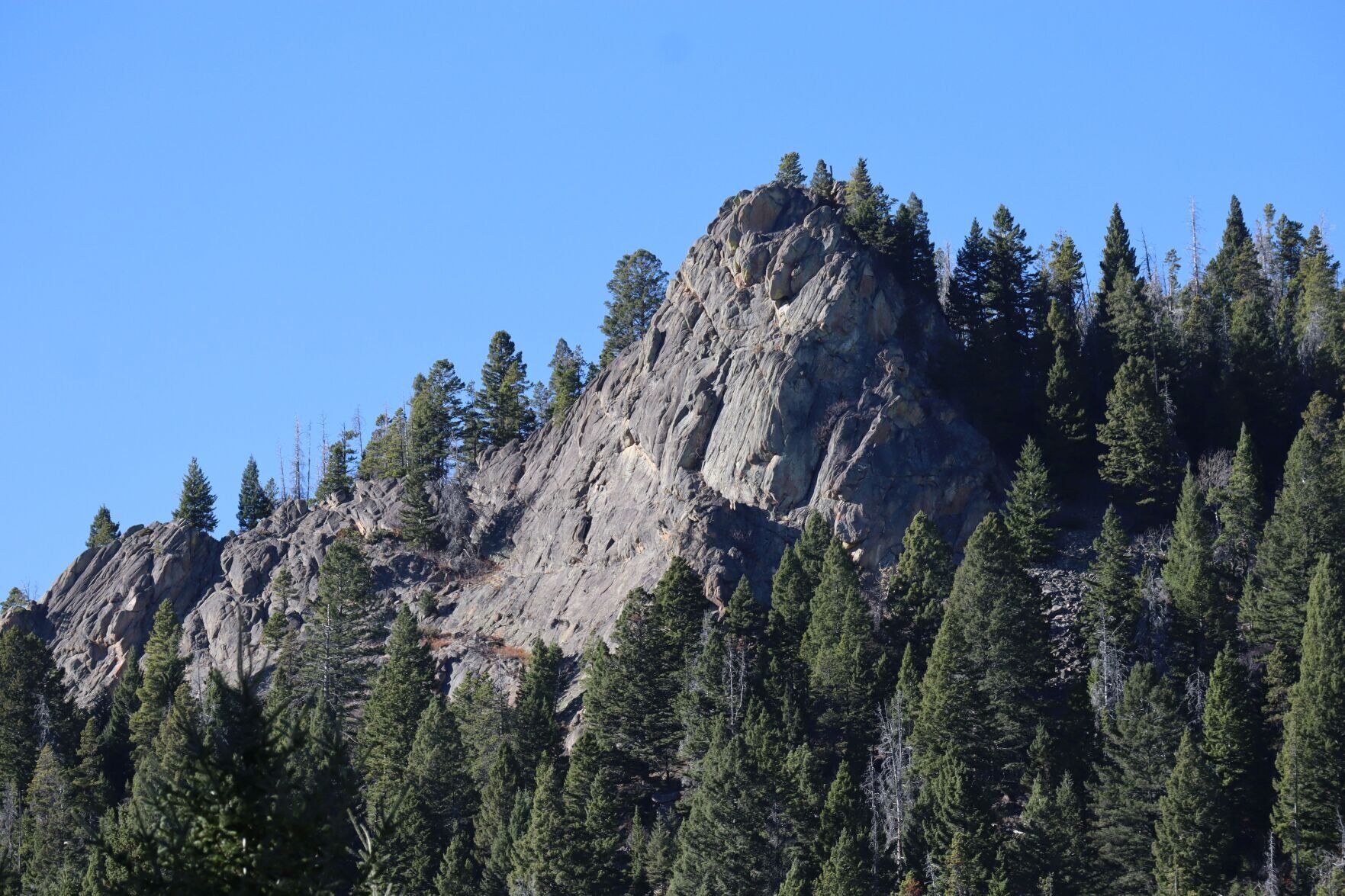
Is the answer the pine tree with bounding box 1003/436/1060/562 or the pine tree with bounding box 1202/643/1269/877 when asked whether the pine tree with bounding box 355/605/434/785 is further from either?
the pine tree with bounding box 1202/643/1269/877

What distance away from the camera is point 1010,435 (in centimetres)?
9112

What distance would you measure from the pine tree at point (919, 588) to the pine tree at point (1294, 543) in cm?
1276

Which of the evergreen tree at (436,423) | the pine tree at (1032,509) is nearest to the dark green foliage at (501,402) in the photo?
the evergreen tree at (436,423)

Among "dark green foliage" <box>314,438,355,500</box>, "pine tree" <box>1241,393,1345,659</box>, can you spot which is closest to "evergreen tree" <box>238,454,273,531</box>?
"dark green foliage" <box>314,438,355,500</box>

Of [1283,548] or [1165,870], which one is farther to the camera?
[1283,548]

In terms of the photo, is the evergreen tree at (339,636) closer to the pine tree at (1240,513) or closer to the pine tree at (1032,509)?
the pine tree at (1032,509)

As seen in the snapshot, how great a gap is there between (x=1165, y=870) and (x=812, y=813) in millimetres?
12162

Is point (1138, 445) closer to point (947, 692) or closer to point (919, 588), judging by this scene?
point (919, 588)

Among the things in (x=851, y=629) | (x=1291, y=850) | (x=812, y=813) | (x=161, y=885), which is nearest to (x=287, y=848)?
(x=161, y=885)

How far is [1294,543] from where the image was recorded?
70625 mm

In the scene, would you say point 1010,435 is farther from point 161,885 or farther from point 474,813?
point 161,885

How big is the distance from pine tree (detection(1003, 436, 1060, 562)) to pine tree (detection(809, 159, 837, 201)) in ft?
75.8

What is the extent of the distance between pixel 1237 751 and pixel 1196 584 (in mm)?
10155

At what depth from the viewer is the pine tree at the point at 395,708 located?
7225cm
